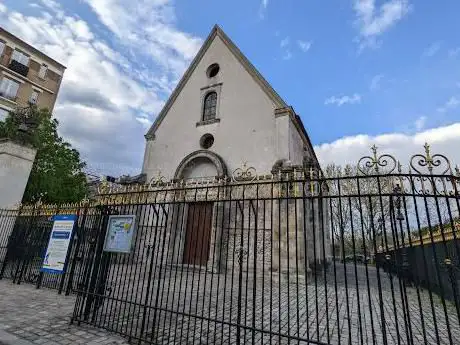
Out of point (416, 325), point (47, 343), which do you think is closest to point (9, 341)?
point (47, 343)

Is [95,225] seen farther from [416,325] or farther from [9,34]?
[9,34]

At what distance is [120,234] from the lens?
18.1ft

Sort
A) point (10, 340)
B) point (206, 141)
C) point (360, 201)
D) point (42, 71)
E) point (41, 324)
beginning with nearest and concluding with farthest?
1. point (360, 201)
2. point (10, 340)
3. point (41, 324)
4. point (206, 141)
5. point (42, 71)

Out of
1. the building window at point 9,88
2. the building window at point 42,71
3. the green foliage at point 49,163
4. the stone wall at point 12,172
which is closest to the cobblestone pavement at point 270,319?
the stone wall at point 12,172

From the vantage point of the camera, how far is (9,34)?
27.3 m

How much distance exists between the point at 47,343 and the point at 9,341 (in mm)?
522

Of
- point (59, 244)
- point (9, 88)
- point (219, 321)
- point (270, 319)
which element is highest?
point (9, 88)

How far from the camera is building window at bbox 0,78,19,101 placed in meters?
27.0

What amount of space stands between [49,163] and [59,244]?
33.3 ft

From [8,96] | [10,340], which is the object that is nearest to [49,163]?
[10,340]

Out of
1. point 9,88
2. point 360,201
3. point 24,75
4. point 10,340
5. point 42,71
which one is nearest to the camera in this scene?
point 360,201

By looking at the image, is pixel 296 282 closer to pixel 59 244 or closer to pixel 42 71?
pixel 59 244

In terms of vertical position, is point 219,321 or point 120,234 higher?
point 120,234

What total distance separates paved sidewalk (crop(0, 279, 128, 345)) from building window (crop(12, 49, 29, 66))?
30.5 m
